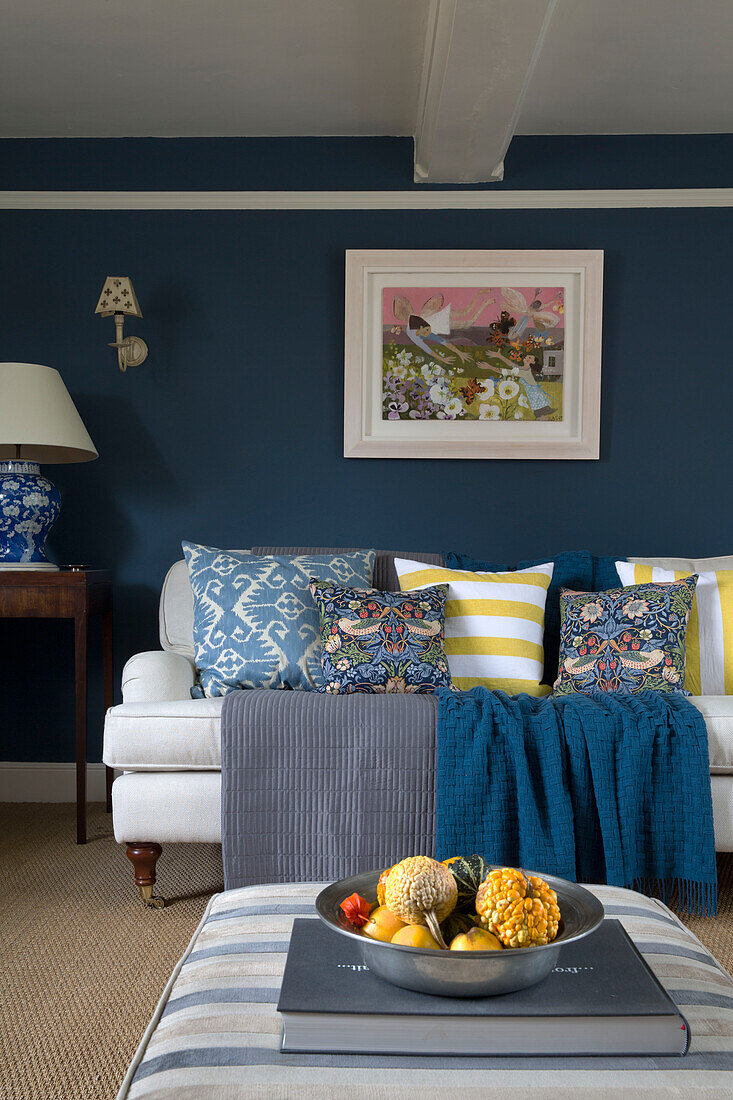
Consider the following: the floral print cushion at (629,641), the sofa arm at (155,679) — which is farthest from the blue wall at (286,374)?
the sofa arm at (155,679)

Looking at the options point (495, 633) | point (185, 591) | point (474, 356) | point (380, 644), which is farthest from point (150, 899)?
point (474, 356)

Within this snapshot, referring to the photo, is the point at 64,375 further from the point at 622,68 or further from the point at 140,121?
the point at 622,68

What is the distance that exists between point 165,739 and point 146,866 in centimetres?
38

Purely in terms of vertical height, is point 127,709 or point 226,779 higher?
point 127,709

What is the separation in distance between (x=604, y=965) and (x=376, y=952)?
27 centimetres

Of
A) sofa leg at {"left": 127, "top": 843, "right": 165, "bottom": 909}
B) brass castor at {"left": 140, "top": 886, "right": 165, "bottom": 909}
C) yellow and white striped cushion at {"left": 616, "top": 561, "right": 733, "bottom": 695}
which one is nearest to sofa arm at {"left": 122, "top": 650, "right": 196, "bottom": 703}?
sofa leg at {"left": 127, "top": 843, "right": 165, "bottom": 909}

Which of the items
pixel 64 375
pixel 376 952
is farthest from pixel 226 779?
pixel 64 375

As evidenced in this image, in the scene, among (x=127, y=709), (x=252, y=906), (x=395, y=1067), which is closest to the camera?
(x=395, y=1067)

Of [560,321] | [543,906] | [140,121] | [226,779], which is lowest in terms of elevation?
[226,779]

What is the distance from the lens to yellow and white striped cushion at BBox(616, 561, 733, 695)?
8.75 ft

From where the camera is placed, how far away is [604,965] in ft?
3.16

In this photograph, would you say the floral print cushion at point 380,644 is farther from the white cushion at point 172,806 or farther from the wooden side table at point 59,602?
the wooden side table at point 59,602

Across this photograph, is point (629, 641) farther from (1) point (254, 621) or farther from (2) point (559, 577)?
(1) point (254, 621)

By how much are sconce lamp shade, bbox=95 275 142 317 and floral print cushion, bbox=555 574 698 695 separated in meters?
1.97
